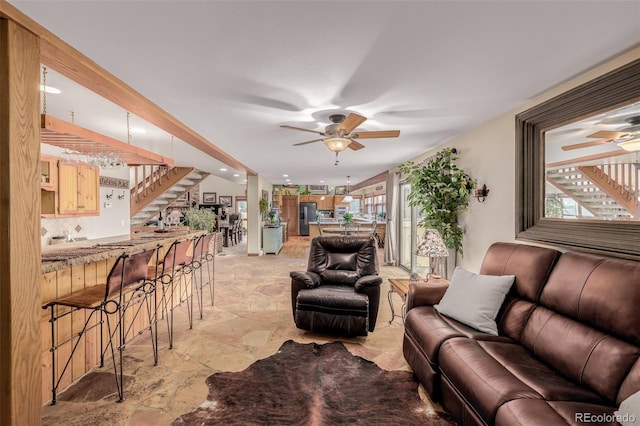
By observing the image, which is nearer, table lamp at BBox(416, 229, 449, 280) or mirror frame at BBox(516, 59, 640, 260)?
mirror frame at BBox(516, 59, 640, 260)

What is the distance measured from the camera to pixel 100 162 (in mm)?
3410

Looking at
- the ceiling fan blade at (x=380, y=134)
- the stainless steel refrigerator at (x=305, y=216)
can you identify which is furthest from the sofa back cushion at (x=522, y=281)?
the stainless steel refrigerator at (x=305, y=216)

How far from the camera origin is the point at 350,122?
262 centimetres

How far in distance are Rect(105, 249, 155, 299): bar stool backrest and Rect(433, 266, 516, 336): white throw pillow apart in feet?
8.36

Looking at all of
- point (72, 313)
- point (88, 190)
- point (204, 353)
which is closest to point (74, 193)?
point (88, 190)


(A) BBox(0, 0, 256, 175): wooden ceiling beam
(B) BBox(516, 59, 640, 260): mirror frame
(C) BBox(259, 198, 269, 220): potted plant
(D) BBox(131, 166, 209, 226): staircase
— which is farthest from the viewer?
(C) BBox(259, 198, 269, 220): potted plant

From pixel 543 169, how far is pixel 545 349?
159 cm

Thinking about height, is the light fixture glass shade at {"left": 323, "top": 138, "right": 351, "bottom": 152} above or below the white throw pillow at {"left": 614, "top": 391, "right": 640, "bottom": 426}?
above

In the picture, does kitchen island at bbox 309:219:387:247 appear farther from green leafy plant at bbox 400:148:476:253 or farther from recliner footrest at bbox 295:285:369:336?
recliner footrest at bbox 295:285:369:336

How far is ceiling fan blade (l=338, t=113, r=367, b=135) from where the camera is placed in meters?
2.48

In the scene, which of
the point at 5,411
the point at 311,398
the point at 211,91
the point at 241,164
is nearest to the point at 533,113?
the point at 211,91

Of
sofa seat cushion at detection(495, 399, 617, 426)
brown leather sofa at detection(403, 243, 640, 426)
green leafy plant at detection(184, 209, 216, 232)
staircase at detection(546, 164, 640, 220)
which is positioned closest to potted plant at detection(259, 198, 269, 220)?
green leafy plant at detection(184, 209, 216, 232)

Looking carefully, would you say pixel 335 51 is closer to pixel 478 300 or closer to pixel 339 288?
pixel 478 300

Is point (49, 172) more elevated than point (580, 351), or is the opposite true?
point (49, 172)
